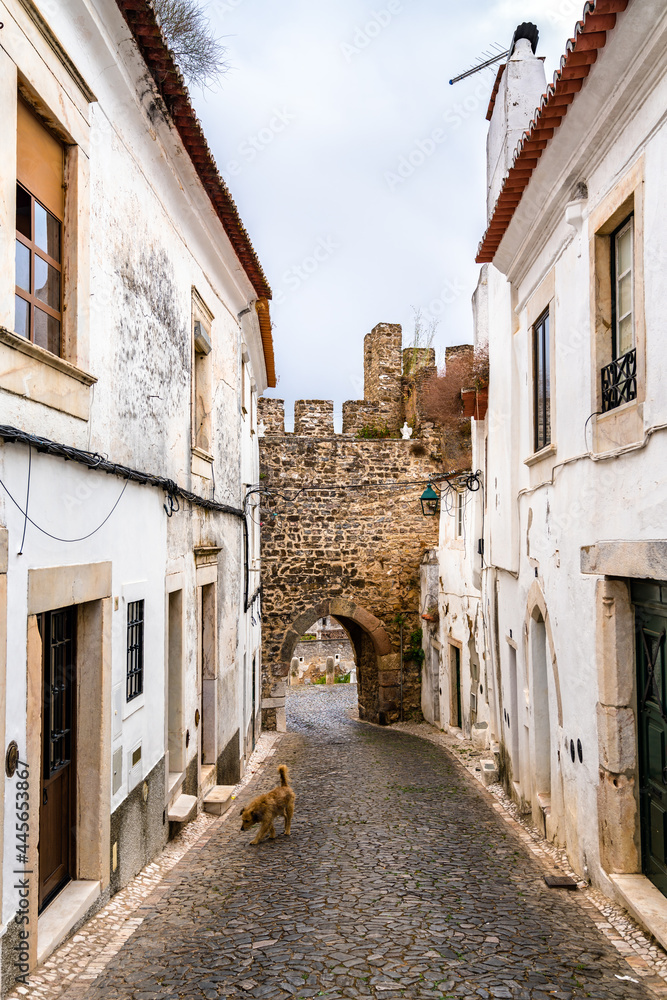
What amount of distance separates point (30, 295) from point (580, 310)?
12.5 feet

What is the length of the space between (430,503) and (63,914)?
38.1 feet

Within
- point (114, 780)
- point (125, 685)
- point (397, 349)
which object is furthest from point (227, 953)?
point (397, 349)

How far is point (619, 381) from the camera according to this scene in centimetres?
502

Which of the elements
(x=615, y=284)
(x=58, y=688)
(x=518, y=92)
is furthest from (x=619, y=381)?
(x=518, y=92)

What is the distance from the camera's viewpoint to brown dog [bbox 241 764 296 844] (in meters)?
6.68

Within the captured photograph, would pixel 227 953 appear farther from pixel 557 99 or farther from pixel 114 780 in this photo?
pixel 557 99

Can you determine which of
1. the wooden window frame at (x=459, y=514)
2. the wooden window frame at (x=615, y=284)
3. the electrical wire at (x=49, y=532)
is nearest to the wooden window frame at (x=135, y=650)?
the electrical wire at (x=49, y=532)

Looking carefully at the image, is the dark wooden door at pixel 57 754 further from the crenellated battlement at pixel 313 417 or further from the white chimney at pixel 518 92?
the crenellated battlement at pixel 313 417

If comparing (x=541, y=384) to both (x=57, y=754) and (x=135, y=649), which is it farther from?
(x=57, y=754)

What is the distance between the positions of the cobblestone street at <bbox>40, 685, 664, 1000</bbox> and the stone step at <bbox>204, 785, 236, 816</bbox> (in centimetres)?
26

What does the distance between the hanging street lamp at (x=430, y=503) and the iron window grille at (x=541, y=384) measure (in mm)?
5692

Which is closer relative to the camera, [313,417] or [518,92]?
[518,92]

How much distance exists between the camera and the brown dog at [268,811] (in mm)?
6676

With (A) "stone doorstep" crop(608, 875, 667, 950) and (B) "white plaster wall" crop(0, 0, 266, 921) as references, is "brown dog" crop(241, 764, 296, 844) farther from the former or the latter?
(A) "stone doorstep" crop(608, 875, 667, 950)
